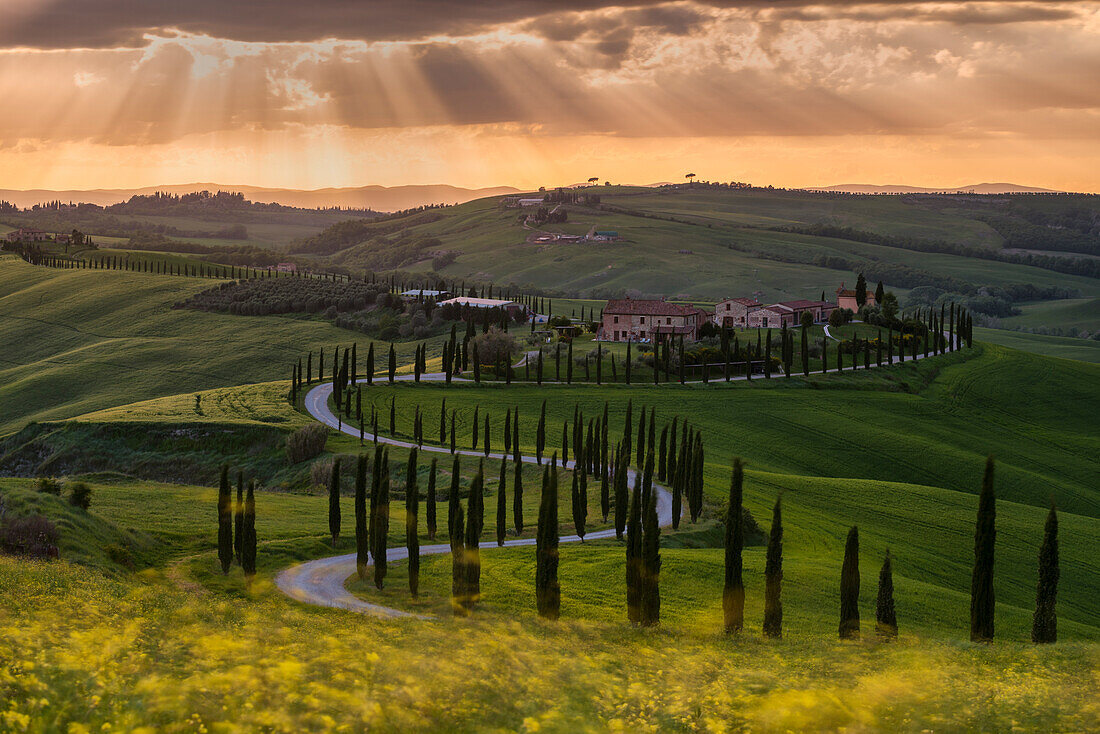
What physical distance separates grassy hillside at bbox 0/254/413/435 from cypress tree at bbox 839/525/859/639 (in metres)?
119

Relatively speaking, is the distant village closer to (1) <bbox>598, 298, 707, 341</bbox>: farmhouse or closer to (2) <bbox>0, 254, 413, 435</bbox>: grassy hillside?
(1) <bbox>598, 298, 707, 341</bbox>: farmhouse

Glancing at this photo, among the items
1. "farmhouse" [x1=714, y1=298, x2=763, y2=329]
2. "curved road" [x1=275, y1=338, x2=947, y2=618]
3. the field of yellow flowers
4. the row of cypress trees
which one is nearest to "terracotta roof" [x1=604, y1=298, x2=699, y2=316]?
"farmhouse" [x1=714, y1=298, x2=763, y2=329]

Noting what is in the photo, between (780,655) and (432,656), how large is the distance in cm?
1413

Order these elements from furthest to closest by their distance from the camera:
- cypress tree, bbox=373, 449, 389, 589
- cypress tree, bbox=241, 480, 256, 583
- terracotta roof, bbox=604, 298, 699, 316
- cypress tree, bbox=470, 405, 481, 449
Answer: terracotta roof, bbox=604, 298, 699, 316 < cypress tree, bbox=470, 405, 481, 449 < cypress tree, bbox=241, 480, 256, 583 < cypress tree, bbox=373, 449, 389, 589

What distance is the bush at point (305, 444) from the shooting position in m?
88.3

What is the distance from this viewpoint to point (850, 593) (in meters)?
40.1

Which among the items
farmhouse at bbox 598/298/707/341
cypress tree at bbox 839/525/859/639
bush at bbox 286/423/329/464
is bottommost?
bush at bbox 286/423/329/464

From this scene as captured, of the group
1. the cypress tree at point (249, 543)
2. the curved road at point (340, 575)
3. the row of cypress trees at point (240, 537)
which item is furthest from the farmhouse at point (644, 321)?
the cypress tree at point (249, 543)

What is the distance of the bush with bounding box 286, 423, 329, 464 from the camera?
8831 cm

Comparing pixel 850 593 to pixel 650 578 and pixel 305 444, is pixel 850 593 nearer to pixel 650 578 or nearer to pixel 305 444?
pixel 650 578

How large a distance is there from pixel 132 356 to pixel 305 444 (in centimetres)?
9263

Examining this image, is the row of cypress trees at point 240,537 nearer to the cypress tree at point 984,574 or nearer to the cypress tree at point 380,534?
the cypress tree at point 380,534

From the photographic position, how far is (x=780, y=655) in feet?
111

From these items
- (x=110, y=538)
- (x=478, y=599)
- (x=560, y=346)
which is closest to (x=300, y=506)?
(x=110, y=538)
